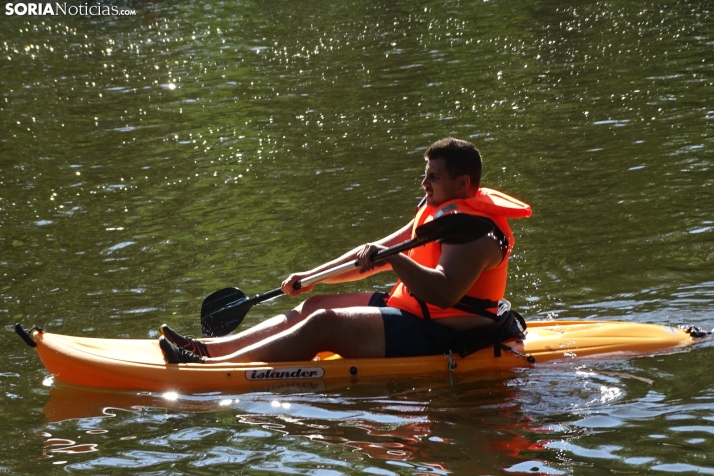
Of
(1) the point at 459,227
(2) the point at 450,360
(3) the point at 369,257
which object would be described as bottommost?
(2) the point at 450,360

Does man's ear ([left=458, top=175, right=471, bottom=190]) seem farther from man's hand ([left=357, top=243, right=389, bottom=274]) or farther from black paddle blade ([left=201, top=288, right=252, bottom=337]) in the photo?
black paddle blade ([left=201, top=288, right=252, bottom=337])

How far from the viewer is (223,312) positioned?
6777 millimetres

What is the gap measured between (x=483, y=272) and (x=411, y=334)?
1.85 ft

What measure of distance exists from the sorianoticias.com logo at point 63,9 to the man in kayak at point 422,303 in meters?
23.1

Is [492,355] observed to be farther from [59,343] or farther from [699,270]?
[59,343]

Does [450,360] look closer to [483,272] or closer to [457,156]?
[483,272]

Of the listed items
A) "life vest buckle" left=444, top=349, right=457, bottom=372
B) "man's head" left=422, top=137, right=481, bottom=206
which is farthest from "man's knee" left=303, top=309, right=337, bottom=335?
"man's head" left=422, top=137, right=481, bottom=206

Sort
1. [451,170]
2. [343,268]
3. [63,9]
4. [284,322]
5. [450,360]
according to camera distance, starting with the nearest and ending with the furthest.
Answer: [451,170] → [450,360] → [343,268] → [284,322] → [63,9]

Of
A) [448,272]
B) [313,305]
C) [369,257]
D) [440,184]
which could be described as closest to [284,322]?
[313,305]

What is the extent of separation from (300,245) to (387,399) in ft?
11.0

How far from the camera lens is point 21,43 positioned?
75.9 ft

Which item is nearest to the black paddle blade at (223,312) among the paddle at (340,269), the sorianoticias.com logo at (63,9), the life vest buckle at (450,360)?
the paddle at (340,269)

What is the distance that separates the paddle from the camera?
5.55 metres

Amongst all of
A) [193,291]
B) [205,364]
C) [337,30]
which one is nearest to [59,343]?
[205,364]
